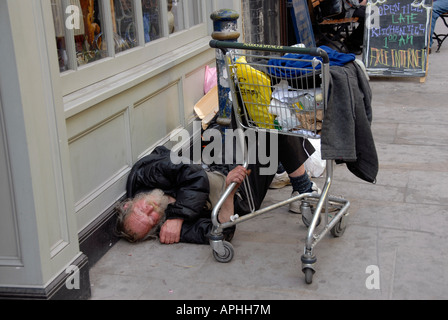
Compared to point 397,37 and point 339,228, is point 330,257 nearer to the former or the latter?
point 339,228

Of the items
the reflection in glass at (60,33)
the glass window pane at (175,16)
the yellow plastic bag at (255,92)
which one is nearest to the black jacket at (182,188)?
the yellow plastic bag at (255,92)

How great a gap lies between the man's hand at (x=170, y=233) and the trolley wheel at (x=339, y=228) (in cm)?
105

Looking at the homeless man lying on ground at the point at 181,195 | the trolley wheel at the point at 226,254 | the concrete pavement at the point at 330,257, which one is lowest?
the concrete pavement at the point at 330,257

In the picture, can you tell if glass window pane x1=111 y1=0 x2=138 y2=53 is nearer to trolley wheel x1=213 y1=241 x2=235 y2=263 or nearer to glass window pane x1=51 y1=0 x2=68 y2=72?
glass window pane x1=51 y1=0 x2=68 y2=72

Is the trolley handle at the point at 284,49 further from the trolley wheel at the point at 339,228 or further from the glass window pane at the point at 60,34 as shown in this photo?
the trolley wheel at the point at 339,228

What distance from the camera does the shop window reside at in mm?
3820

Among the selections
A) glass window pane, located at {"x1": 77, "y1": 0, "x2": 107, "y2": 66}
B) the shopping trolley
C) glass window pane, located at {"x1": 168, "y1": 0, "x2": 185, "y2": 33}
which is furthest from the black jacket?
glass window pane, located at {"x1": 168, "y1": 0, "x2": 185, "y2": 33}

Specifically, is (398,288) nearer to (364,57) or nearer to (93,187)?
(93,187)

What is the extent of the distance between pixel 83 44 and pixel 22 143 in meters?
1.31

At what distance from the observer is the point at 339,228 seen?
13.8 feet

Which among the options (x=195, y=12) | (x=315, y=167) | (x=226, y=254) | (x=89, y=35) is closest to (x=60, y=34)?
(x=89, y=35)

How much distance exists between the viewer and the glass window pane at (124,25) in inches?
176

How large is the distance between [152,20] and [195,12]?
3.38ft
